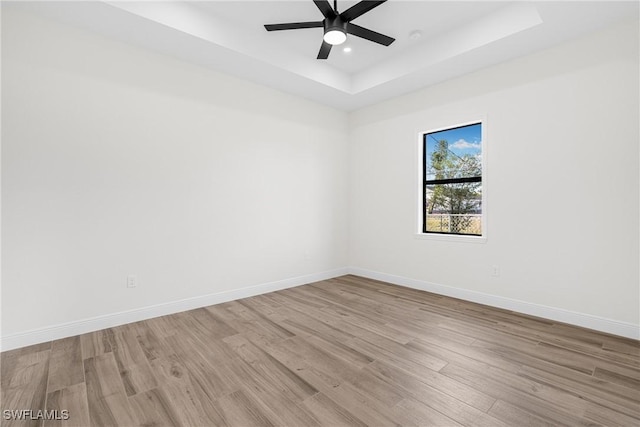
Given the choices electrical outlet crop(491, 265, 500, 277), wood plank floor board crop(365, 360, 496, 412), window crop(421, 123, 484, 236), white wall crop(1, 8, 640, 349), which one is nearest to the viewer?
wood plank floor board crop(365, 360, 496, 412)

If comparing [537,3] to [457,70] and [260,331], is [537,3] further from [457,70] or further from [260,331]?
[260,331]

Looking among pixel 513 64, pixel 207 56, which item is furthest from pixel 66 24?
pixel 513 64

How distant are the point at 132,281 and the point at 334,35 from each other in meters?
3.11

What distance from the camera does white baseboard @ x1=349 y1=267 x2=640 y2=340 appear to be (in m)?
2.66

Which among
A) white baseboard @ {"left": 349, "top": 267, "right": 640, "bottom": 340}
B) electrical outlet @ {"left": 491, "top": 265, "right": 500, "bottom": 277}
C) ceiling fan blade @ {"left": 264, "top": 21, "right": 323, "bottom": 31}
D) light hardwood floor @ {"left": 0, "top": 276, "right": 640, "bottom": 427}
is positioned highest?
ceiling fan blade @ {"left": 264, "top": 21, "right": 323, "bottom": 31}

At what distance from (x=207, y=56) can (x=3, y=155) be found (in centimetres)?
204

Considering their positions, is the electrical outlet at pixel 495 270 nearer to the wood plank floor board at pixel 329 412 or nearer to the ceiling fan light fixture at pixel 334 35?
the wood plank floor board at pixel 329 412

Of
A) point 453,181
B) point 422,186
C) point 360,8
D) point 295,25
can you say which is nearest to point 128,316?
point 295,25

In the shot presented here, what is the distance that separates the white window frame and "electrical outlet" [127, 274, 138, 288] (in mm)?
3497

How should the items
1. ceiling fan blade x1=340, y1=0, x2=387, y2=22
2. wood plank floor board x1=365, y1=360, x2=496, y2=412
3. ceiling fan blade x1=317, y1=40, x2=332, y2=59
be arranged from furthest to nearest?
ceiling fan blade x1=317, y1=40, x2=332, y2=59 → ceiling fan blade x1=340, y1=0, x2=387, y2=22 → wood plank floor board x1=365, y1=360, x2=496, y2=412

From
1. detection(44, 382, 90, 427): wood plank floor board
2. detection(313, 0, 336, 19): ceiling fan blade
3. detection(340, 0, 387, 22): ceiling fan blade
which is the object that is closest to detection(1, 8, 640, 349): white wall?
detection(44, 382, 90, 427): wood plank floor board

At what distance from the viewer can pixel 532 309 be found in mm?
3152

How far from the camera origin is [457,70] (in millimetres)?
3592

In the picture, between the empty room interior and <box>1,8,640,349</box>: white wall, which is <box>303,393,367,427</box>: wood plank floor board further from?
<box>1,8,640,349</box>: white wall
